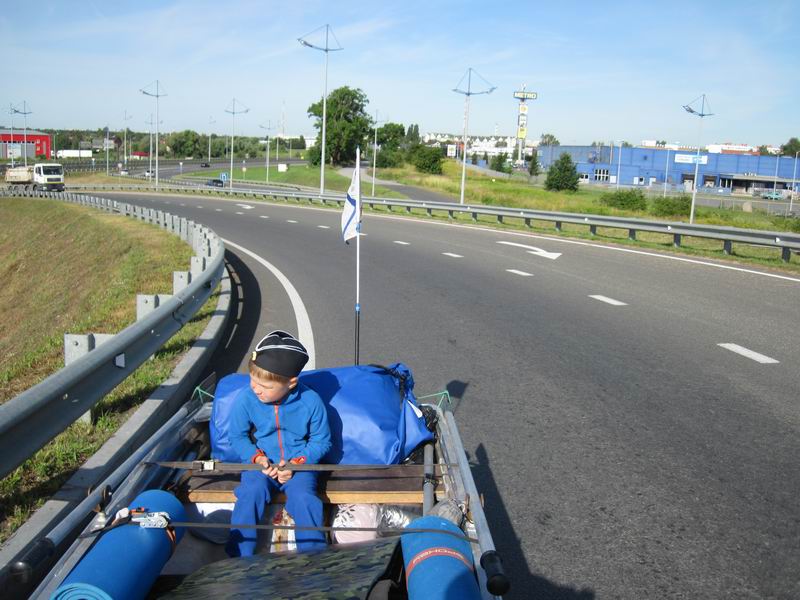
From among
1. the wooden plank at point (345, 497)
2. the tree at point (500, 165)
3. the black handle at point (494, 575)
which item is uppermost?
the tree at point (500, 165)

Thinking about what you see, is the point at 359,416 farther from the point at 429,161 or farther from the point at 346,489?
the point at 429,161

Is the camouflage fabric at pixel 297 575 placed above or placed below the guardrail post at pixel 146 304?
below

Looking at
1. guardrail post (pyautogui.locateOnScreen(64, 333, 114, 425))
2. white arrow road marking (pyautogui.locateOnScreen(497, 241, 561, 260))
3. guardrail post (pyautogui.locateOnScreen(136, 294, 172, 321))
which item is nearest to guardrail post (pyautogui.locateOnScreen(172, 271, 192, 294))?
guardrail post (pyautogui.locateOnScreen(136, 294, 172, 321))

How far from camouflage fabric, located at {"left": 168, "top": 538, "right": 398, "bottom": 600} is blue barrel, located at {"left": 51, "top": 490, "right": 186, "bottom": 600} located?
0.42ft

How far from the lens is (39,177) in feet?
219

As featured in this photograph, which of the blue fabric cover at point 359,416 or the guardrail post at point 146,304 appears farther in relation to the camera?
the guardrail post at point 146,304

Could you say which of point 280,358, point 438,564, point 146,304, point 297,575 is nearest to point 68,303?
point 146,304

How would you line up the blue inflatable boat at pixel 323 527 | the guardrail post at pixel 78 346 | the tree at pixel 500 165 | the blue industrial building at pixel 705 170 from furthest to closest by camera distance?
the tree at pixel 500 165 < the blue industrial building at pixel 705 170 < the guardrail post at pixel 78 346 < the blue inflatable boat at pixel 323 527

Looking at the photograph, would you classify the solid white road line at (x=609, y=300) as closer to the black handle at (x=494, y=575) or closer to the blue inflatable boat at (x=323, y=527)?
the blue inflatable boat at (x=323, y=527)

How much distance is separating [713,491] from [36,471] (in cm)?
406

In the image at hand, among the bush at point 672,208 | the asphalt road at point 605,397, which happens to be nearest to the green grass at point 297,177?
the bush at point 672,208

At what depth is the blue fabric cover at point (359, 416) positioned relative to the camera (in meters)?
4.30

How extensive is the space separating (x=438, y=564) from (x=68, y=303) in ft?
58.4

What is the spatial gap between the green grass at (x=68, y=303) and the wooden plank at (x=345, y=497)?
0.93m
